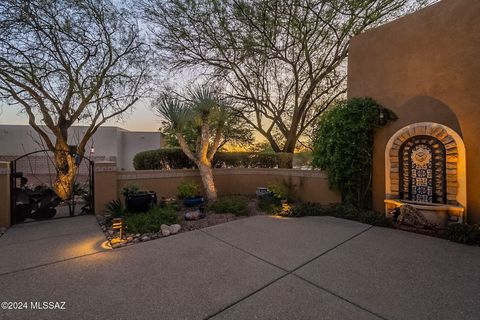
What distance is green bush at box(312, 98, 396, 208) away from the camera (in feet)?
17.5

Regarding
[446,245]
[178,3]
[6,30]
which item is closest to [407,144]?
[446,245]

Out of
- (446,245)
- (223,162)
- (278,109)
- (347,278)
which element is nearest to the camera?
(347,278)

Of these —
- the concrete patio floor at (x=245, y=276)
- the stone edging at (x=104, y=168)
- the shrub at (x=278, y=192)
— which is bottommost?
the concrete patio floor at (x=245, y=276)

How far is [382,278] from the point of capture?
2.54 m

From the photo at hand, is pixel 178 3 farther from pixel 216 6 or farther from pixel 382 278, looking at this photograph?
pixel 382 278

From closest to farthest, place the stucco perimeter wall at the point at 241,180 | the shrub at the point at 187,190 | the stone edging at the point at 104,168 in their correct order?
the stone edging at the point at 104,168 → the stucco perimeter wall at the point at 241,180 → the shrub at the point at 187,190

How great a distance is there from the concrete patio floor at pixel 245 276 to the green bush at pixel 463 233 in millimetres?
262

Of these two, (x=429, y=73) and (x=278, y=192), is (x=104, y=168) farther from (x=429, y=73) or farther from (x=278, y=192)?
(x=429, y=73)

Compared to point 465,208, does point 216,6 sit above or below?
above

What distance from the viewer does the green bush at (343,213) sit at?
4781 millimetres

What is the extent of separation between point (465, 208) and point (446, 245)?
→ 1.27 metres

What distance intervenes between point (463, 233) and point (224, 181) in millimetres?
6584

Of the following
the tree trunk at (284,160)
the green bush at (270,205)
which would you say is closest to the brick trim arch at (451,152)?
the green bush at (270,205)

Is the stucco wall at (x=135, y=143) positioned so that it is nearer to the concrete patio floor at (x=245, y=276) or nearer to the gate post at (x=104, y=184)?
the gate post at (x=104, y=184)
